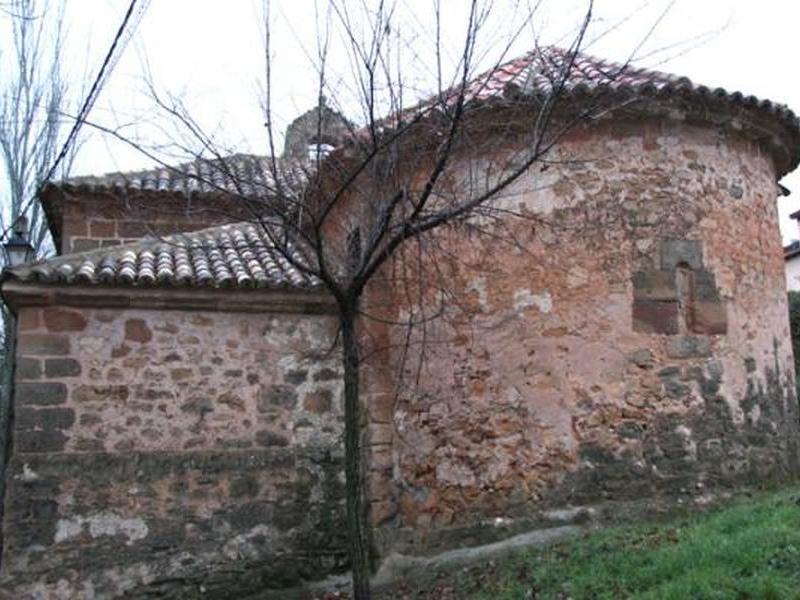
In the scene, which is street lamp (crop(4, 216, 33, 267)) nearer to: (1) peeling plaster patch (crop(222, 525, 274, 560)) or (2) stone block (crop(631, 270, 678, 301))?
(1) peeling plaster patch (crop(222, 525, 274, 560))

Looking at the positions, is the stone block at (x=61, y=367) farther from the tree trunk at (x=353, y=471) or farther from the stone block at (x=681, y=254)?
the stone block at (x=681, y=254)

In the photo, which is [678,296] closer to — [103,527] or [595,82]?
[595,82]

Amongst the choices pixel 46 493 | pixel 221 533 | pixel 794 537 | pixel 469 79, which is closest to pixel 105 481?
pixel 46 493

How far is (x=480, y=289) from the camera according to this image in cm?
716

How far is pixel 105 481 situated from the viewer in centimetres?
677

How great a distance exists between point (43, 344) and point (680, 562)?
16.1 ft

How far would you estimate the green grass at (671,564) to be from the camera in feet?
15.8

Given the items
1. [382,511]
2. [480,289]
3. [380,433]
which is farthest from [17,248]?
[480,289]

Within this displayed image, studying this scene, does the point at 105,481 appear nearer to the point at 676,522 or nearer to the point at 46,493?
the point at 46,493

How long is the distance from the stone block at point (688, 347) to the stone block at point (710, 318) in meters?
0.08

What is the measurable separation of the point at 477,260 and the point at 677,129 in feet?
6.57

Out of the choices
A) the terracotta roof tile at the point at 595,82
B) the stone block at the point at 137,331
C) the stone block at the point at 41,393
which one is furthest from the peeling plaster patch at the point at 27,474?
the terracotta roof tile at the point at 595,82

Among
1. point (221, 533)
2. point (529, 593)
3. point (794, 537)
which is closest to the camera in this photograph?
point (794, 537)

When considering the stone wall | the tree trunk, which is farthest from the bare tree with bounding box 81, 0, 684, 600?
the stone wall
